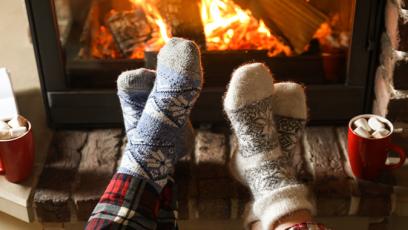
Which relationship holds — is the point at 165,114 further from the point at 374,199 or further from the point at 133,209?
the point at 374,199

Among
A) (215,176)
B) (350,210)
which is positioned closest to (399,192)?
(350,210)

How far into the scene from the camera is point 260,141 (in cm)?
132

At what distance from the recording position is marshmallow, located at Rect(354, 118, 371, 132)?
136 centimetres

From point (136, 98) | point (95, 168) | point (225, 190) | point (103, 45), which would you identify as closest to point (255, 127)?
point (225, 190)

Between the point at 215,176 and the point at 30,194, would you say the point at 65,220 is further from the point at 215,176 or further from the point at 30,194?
the point at 215,176

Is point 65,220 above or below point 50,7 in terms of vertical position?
below

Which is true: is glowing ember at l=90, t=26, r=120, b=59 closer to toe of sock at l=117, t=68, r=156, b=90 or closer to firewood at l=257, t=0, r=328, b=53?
toe of sock at l=117, t=68, r=156, b=90

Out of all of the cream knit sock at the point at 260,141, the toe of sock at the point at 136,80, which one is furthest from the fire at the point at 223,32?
the cream knit sock at the point at 260,141

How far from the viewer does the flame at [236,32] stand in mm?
1516

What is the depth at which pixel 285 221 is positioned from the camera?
1258 millimetres

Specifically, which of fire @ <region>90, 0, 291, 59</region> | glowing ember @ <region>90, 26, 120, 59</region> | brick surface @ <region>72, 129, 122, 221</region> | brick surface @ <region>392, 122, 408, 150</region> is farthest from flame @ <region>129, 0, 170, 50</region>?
brick surface @ <region>392, 122, 408, 150</region>

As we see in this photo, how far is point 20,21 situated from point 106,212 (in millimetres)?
713

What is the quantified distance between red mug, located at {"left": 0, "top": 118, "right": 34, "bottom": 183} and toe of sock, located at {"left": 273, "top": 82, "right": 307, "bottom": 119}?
532 mm

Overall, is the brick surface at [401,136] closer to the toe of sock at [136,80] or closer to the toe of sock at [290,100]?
the toe of sock at [290,100]
